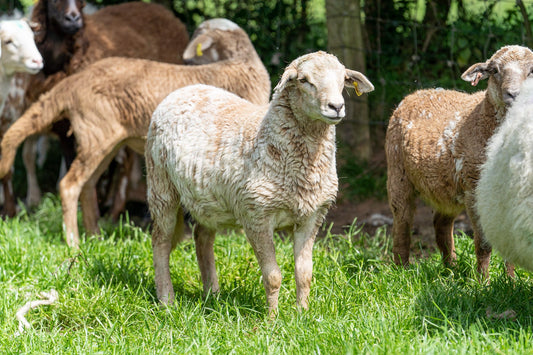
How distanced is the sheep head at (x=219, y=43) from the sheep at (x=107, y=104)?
0.69 feet

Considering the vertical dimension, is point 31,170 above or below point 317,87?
below

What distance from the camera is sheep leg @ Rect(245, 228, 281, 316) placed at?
12.3 feet

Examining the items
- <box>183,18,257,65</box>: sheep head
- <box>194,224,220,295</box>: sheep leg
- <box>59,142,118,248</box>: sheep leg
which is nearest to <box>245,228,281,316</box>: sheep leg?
<box>194,224,220,295</box>: sheep leg

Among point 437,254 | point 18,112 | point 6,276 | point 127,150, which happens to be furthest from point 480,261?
point 18,112

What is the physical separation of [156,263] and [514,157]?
2.16 metres

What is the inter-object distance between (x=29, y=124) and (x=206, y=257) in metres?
2.28

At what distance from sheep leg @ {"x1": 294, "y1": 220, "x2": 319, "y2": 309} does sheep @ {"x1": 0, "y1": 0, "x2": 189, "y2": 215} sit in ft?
10.8

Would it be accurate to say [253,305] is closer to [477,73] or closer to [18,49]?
[477,73]

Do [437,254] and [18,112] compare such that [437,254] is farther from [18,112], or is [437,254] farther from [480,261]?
[18,112]

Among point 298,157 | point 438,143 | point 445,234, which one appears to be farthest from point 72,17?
point 445,234

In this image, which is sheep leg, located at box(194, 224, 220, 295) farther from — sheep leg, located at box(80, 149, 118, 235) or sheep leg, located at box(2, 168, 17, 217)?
sheep leg, located at box(2, 168, 17, 217)

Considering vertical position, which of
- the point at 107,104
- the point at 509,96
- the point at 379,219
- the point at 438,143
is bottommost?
the point at 379,219

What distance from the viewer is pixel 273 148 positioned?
377 centimetres

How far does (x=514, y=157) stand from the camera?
3.28 meters
